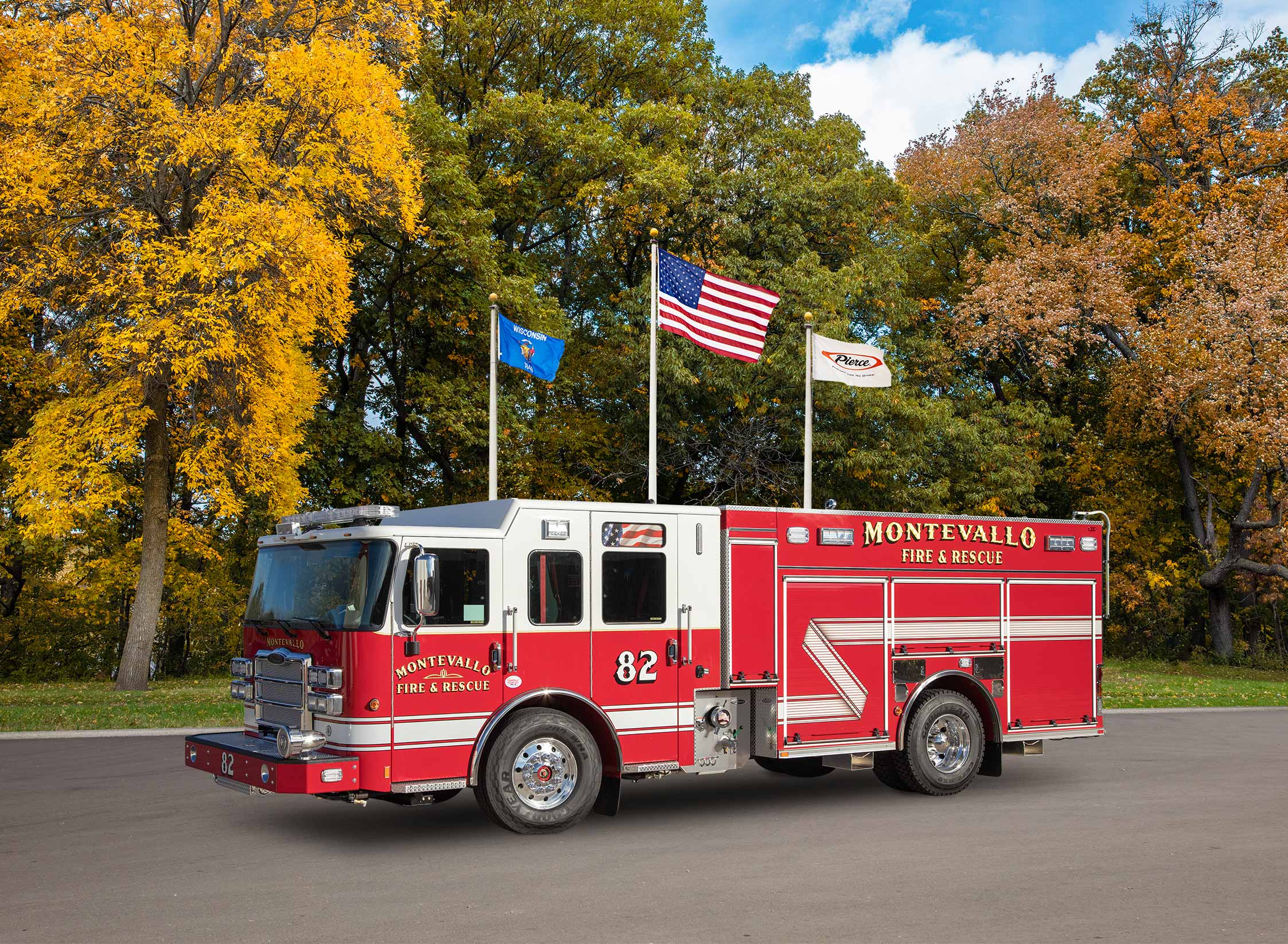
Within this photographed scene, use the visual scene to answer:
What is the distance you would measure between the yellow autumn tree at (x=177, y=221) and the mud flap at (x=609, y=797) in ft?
46.2

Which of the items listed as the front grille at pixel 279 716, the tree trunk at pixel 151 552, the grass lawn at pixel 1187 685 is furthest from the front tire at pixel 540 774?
the tree trunk at pixel 151 552

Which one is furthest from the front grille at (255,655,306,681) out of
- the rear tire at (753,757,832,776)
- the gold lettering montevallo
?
the gold lettering montevallo

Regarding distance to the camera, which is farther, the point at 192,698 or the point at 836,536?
the point at 192,698

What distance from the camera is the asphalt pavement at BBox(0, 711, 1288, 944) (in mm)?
6992

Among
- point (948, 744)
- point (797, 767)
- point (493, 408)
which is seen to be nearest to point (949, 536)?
point (948, 744)

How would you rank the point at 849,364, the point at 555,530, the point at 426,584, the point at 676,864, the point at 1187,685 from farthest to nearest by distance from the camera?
the point at 1187,685
the point at 849,364
the point at 555,530
the point at 426,584
the point at 676,864

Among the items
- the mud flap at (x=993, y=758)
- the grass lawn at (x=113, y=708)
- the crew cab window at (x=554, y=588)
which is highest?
the crew cab window at (x=554, y=588)

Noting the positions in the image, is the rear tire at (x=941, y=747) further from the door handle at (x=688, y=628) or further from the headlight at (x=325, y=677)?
the headlight at (x=325, y=677)

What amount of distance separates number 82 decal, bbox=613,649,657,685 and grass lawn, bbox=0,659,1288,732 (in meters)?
9.28

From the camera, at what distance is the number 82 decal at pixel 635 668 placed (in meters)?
10.1

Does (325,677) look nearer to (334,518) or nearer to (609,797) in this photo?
(334,518)

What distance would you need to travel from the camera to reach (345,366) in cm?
3450

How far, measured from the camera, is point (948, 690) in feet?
39.6

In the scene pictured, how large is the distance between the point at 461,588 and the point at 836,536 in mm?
3788
